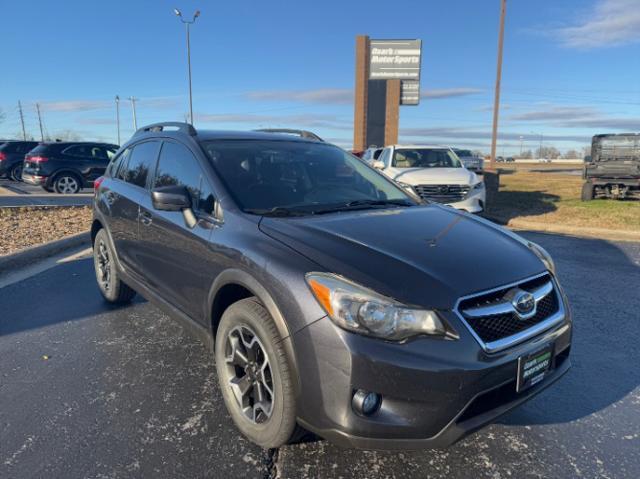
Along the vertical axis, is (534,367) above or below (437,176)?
below

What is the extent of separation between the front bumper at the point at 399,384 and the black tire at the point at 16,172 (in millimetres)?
21762

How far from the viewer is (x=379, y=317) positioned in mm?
2014

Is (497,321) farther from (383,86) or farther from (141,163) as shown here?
(383,86)

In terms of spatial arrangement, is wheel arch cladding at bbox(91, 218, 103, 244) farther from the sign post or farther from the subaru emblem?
the sign post

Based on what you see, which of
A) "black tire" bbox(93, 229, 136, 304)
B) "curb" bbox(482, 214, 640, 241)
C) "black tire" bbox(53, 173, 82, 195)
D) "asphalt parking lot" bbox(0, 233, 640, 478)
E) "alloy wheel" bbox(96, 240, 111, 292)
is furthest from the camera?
"black tire" bbox(53, 173, 82, 195)

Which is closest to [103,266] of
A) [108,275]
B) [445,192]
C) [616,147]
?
[108,275]

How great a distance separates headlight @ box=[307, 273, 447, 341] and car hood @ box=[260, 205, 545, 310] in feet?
0.14

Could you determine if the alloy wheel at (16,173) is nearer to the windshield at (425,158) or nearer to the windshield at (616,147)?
the windshield at (425,158)

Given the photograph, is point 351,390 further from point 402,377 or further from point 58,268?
point 58,268

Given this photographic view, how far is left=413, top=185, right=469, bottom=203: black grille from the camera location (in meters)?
9.82

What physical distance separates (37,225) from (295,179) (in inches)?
283

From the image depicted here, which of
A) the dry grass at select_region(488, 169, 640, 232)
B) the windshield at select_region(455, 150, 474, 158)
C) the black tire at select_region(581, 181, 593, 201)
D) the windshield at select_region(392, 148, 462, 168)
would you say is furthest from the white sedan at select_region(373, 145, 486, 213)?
the windshield at select_region(455, 150, 474, 158)

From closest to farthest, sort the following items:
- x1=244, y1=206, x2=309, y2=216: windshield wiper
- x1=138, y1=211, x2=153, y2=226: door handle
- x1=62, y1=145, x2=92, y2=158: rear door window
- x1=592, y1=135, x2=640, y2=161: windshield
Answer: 1. x1=244, y1=206, x2=309, y2=216: windshield wiper
2. x1=138, y1=211, x2=153, y2=226: door handle
3. x1=592, y1=135, x2=640, y2=161: windshield
4. x1=62, y1=145, x2=92, y2=158: rear door window

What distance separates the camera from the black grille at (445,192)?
387 inches
